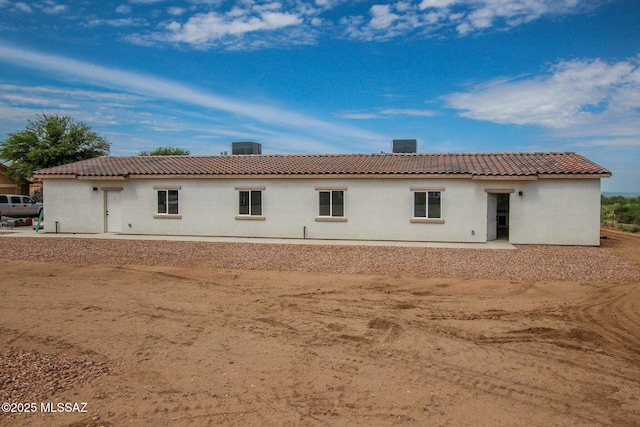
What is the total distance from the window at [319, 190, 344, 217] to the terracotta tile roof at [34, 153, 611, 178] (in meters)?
0.91

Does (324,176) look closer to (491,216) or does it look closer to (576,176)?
(491,216)

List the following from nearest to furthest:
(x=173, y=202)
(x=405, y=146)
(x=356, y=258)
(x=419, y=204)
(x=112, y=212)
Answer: (x=356, y=258) → (x=419, y=204) → (x=173, y=202) → (x=112, y=212) → (x=405, y=146)

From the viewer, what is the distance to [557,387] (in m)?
5.32

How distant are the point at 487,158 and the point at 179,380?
17.8 m

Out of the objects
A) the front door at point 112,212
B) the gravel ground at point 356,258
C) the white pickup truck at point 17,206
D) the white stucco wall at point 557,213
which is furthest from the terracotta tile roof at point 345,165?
the white pickup truck at point 17,206

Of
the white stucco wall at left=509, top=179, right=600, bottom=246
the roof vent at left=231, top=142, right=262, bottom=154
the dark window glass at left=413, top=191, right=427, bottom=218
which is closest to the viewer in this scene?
the white stucco wall at left=509, top=179, right=600, bottom=246

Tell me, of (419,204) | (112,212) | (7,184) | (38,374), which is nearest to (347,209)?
(419,204)

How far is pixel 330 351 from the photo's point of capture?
6.48 m

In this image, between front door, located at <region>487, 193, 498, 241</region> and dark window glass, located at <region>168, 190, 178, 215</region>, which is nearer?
front door, located at <region>487, 193, 498, 241</region>

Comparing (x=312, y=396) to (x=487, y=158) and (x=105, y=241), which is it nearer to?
(x=105, y=241)

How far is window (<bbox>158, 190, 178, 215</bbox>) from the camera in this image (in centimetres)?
2123

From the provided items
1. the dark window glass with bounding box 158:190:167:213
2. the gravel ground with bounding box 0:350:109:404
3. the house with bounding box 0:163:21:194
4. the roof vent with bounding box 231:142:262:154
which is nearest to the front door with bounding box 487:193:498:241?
the roof vent with bounding box 231:142:262:154

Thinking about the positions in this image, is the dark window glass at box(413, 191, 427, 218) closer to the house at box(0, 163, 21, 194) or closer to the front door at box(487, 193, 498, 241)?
the front door at box(487, 193, 498, 241)

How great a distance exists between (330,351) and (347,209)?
13043mm
